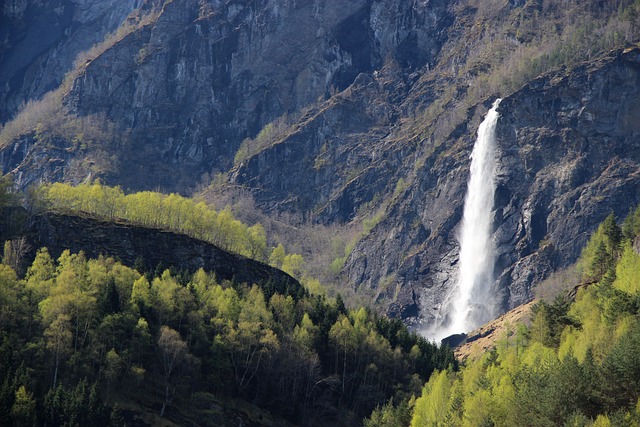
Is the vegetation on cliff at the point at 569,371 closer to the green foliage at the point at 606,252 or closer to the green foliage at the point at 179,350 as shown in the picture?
the green foliage at the point at 606,252

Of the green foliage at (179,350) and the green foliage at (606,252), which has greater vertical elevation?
the green foliage at (606,252)

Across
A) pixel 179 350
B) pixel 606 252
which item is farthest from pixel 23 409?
pixel 606 252

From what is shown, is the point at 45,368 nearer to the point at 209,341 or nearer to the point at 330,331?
the point at 209,341

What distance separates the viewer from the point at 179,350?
345 ft

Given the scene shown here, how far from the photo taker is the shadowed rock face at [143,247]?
13625 cm

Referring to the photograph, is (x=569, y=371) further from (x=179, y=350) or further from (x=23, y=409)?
(x=23, y=409)

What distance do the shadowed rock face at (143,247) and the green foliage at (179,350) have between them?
197 inches

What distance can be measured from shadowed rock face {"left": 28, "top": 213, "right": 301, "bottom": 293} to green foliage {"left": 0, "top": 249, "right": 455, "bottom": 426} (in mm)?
4993

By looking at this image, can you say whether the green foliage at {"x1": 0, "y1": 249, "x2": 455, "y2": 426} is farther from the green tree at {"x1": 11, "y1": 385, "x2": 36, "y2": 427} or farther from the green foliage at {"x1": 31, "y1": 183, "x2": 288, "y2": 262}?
the green foliage at {"x1": 31, "y1": 183, "x2": 288, "y2": 262}

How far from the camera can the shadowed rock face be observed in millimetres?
136250

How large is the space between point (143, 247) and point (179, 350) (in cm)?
3972

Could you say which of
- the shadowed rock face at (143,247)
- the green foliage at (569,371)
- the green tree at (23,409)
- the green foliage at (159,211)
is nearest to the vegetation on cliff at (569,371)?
the green foliage at (569,371)

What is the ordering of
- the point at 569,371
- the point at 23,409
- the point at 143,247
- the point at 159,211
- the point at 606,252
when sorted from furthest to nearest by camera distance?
1. the point at 159,211
2. the point at 143,247
3. the point at 606,252
4. the point at 23,409
5. the point at 569,371

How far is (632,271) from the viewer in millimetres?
100000
